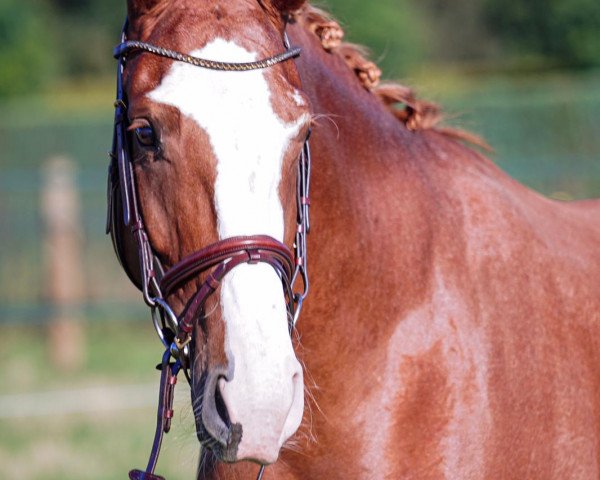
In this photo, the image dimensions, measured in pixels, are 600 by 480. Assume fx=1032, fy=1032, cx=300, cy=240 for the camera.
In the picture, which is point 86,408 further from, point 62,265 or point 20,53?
point 20,53

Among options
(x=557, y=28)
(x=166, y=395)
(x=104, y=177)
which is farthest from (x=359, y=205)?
(x=557, y=28)

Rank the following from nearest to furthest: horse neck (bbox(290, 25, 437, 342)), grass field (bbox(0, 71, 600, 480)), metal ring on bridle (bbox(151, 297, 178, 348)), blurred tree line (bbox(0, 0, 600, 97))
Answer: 1. metal ring on bridle (bbox(151, 297, 178, 348))
2. horse neck (bbox(290, 25, 437, 342))
3. grass field (bbox(0, 71, 600, 480))
4. blurred tree line (bbox(0, 0, 600, 97))

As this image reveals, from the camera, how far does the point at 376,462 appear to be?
8.04ft

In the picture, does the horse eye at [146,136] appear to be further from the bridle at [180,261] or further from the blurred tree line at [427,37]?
the blurred tree line at [427,37]

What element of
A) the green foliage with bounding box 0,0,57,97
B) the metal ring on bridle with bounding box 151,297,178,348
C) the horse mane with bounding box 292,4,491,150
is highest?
the green foliage with bounding box 0,0,57,97

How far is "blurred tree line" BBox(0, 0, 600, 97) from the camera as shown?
1314 centimetres

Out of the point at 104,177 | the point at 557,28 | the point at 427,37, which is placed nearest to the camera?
the point at 104,177

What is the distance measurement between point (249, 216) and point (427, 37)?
62.6 feet

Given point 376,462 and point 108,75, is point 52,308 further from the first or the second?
point 108,75

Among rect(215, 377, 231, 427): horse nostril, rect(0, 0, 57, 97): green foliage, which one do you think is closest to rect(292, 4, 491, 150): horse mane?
rect(215, 377, 231, 427): horse nostril

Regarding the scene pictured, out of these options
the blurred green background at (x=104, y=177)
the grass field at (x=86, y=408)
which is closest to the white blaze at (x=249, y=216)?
the grass field at (x=86, y=408)

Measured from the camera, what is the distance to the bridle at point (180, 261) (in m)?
2.10

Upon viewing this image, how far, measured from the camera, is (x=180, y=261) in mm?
2168

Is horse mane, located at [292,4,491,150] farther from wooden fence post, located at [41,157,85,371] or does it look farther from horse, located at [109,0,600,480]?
wooden fence post, located at [41,157,85,371]
